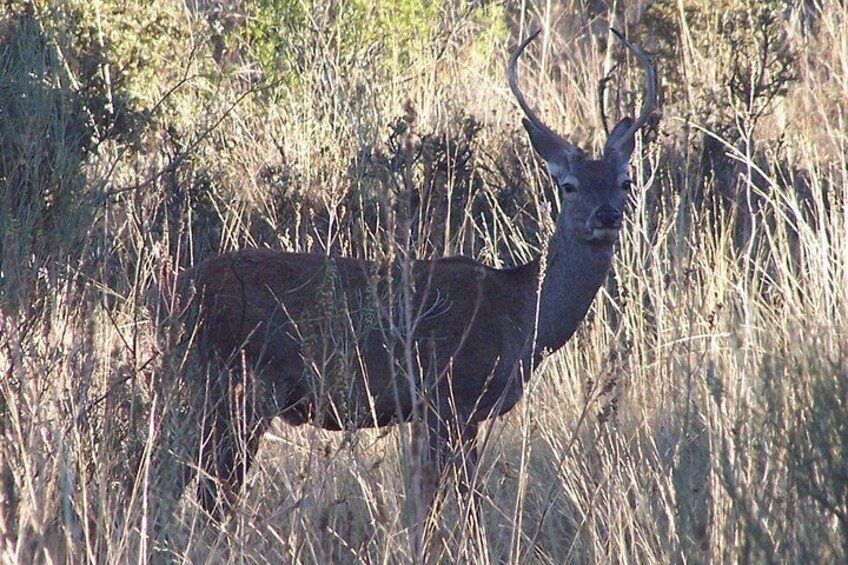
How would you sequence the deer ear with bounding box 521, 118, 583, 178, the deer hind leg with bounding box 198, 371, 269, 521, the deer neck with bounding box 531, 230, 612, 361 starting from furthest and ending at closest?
1. the deer ear with bounding box 521, 118, 583, 178
2. the deer neck with bounding box 531, 230, 612, 361
3. the deer hind leg with bounding box 198, 371, 269, 521

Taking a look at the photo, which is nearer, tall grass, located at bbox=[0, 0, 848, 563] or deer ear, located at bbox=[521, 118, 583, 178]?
tall grass, located at bbox=[0, 0, 848, 563]

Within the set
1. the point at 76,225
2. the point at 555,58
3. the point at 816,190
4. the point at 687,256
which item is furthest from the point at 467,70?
the point at 76,225

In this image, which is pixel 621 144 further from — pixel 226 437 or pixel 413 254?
pixel 226 437

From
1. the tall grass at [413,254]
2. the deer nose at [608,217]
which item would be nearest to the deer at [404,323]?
the deer nose at [608,217]

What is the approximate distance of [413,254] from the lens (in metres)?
7.09

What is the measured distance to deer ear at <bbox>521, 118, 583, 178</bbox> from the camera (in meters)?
6.53

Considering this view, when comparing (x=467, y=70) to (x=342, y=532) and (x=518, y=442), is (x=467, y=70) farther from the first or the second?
(x=342, y=532)

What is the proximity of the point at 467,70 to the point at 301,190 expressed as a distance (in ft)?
9.46

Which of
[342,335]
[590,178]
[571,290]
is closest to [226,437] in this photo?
[342,335]

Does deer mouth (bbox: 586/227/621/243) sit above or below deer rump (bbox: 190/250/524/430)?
above

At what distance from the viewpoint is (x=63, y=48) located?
7426mm

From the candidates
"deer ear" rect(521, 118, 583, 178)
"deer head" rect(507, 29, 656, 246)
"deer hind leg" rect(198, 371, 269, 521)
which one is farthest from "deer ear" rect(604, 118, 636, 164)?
"deer hind leg" rect(198, 371, 269, 521)

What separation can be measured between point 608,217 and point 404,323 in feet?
3.30

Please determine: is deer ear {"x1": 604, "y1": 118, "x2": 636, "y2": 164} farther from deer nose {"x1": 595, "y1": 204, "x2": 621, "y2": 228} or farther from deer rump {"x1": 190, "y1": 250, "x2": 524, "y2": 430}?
deer rump {"x1": 190, "y1": 250, "x2": 524, "y2": 430}
